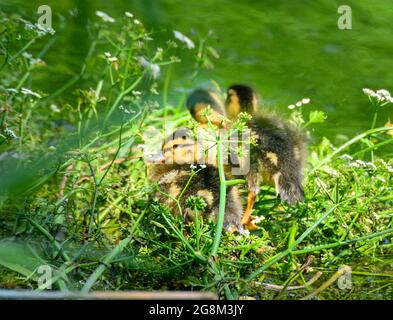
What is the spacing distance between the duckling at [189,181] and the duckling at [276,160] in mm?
88

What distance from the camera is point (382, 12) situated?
12.8 feet

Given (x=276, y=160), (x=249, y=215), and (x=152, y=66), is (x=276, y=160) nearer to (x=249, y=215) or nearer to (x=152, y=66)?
(x=249, y=215)

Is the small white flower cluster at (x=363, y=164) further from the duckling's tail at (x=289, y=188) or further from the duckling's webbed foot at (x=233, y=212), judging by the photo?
the duckling's webbed foot at (x=233, y=212)

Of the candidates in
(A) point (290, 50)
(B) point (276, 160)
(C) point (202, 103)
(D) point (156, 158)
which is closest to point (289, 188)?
(B) point (276, 160)

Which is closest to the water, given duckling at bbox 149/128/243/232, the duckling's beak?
the duckling's beak

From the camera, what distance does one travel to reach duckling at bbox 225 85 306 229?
232 centimetres

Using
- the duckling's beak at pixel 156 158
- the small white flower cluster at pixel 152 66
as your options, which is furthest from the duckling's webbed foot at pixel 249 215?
the small white flower cluster at pixel 152 66

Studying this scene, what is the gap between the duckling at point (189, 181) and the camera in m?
2.20

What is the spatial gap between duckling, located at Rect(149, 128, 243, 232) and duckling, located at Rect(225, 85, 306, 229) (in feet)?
0.29

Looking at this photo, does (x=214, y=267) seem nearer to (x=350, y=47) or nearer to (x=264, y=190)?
(x=264, y=190)

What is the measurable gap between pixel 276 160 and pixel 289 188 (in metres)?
0.10

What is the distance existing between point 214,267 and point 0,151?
3.21 feet

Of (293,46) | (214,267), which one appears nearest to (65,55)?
(293,46)

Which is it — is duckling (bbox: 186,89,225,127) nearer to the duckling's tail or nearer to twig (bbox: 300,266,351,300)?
the duckling's tail
